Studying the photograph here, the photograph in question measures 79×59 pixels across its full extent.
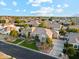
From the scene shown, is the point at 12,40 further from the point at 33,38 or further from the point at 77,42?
the point at 77,42

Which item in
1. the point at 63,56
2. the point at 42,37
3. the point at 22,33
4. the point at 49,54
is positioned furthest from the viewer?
the point at 22,33

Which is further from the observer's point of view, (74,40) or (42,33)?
(42,33)

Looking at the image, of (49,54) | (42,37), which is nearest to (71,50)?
(49,54)

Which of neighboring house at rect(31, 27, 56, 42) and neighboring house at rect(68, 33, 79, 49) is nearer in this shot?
neighboring house at rect(68, 33, 79, 49)

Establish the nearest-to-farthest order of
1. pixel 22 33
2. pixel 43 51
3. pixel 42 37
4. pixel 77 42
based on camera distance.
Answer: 1. pixel 43 51
2. pixel 77 42
3. pixel 42 37
4. pixel 22 33

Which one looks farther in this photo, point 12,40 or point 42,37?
point 12,40

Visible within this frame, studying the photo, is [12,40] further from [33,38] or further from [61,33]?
[61,33]

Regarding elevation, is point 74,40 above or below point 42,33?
below

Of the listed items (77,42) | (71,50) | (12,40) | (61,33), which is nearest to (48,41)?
(77,42)

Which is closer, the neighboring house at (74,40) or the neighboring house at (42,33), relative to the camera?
the neighboring house at (74,40)
